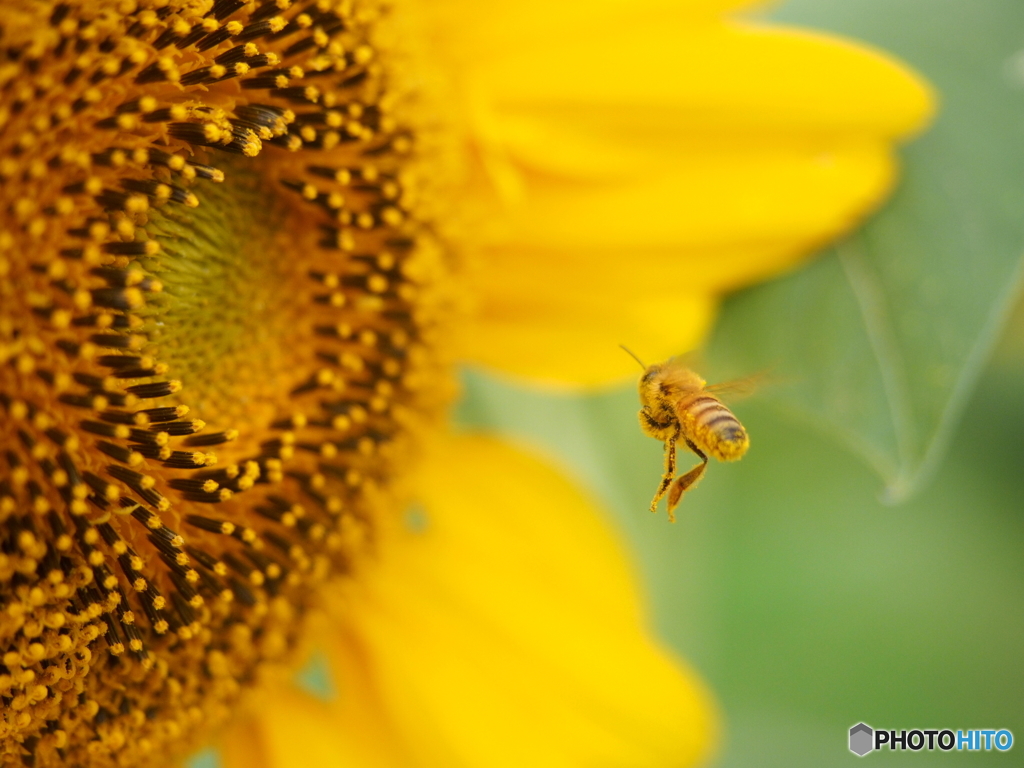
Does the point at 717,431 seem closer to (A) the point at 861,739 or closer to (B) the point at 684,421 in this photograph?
(B) the point at 684,421

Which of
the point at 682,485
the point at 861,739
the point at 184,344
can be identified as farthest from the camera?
the point at 861,739

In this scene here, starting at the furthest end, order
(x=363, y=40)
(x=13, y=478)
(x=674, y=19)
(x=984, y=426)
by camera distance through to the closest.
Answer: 1. (x=984, y=426)
2. (x=674, y=19)
3. (x=363, y=40)
4. (x=13, y=478)

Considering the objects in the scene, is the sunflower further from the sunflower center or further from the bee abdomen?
the bee abdomen

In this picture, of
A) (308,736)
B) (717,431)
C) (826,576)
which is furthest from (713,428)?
(826,576)

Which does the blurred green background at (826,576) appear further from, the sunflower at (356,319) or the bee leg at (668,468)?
the bee leg at (668,468)

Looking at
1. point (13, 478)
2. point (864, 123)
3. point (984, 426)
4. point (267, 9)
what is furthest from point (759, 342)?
point (13, 478)

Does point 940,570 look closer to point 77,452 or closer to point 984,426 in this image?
point 984,426

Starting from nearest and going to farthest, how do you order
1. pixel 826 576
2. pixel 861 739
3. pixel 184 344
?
pixel 184 344 < pixel 861 739 < pixel 826 576
